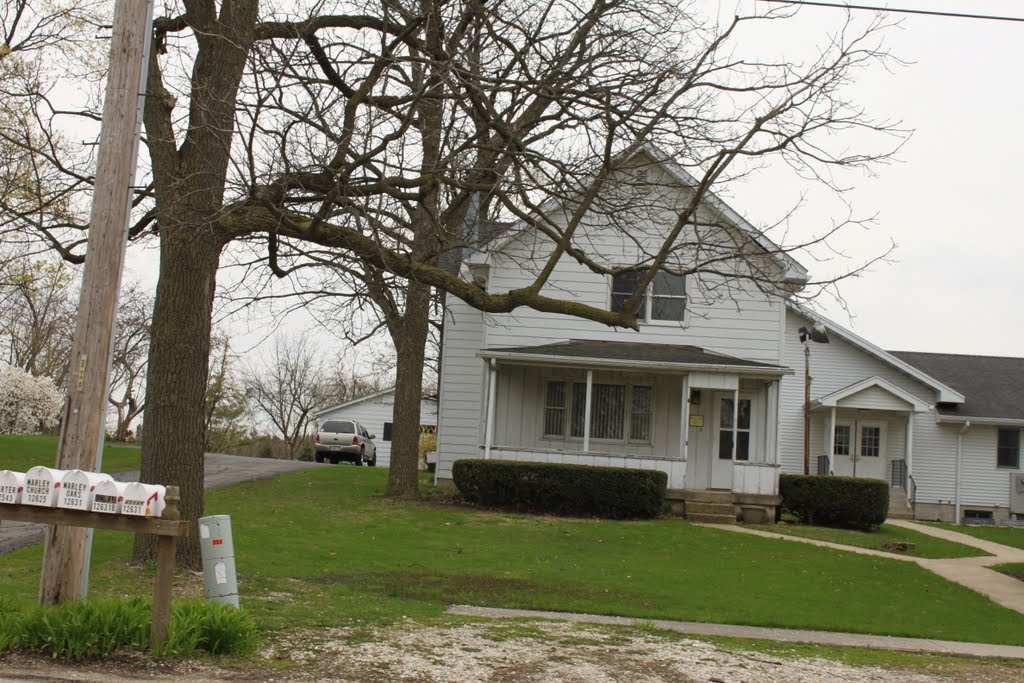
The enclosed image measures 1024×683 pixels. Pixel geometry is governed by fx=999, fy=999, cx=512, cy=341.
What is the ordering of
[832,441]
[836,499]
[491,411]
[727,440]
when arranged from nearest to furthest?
[491,411] → [836,499] → [727,440] → [832,441]

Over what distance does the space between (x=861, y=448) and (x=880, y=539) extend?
987cm

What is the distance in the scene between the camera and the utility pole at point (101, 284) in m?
8.23

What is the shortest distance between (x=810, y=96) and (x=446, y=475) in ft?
52.7

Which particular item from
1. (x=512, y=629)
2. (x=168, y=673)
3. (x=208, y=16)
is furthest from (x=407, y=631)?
(x=208, y=16)

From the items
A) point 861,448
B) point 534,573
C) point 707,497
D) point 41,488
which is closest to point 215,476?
point 707,497

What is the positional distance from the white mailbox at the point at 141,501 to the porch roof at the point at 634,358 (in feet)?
50.3

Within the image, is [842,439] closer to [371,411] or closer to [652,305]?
[652,305]

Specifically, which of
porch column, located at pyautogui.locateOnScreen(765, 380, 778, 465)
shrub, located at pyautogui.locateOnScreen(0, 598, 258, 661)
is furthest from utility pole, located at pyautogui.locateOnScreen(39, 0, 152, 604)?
porch column, located at pyautogui.locateOnScreen(765, 380, 778, 465)

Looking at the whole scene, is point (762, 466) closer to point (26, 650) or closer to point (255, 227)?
point (255, 227)

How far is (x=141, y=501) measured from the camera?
7184mm

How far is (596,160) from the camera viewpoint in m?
13.0

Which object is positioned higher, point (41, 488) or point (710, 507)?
point (41, 488)

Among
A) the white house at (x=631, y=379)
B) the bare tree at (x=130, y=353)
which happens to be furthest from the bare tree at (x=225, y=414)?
the white house at (x=631, y=379)

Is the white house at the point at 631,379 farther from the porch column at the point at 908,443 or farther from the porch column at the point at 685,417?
the porch column at the point at 908,443
